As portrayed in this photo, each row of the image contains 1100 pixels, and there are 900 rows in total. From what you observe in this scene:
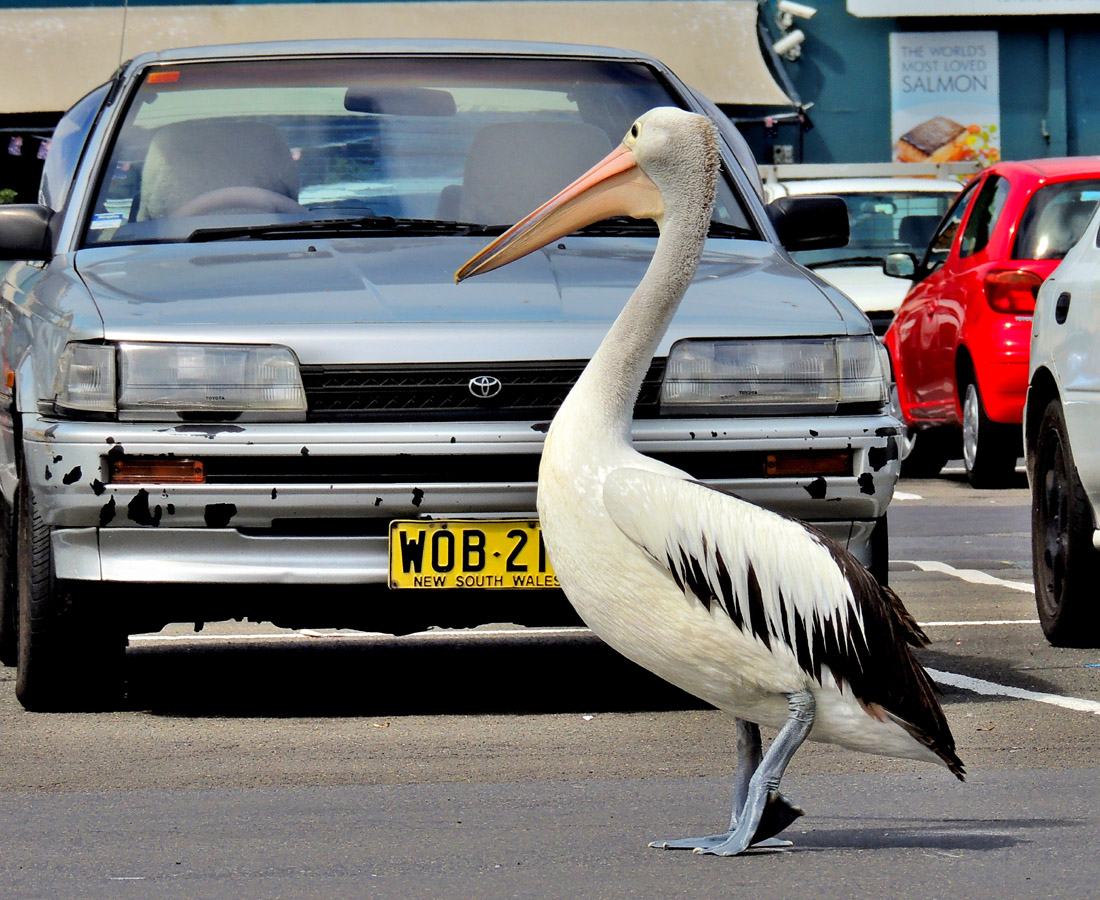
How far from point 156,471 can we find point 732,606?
6.49 feet

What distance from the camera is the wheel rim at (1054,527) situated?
743cm

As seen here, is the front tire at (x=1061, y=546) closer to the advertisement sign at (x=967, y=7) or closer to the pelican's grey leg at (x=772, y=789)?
A: the pelican's grey leg at (x=772, y=789)

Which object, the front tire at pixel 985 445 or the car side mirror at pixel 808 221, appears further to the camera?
the front tire at pixel 985 445

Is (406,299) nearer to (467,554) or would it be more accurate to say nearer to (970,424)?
(467,554)

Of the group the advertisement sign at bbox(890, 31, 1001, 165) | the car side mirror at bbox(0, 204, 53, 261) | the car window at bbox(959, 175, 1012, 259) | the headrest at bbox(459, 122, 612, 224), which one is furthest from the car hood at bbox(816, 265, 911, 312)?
the advertisement sign at bbox(890, 31, 1001, 165)

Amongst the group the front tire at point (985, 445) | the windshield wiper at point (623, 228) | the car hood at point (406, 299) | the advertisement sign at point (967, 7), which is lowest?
the front tire at point (985, 445)

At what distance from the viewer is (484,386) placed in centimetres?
586

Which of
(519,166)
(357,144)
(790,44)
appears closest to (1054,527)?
(519,166)

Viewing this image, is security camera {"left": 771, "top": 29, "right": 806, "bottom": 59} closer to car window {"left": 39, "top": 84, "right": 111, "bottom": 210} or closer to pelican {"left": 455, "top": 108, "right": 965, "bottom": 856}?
car window {"left": 39, "top": 84, "right": 111, "bottom": 210}

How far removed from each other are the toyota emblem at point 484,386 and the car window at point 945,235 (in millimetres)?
7875

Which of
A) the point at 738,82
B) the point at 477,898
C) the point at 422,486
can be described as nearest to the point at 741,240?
the point at 422,486

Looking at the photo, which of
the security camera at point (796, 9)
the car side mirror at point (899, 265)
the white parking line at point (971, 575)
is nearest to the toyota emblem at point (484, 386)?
the white parking line at point (971, 575)

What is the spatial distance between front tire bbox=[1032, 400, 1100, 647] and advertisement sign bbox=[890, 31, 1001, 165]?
23.2m

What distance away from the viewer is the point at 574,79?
24.6 ft
